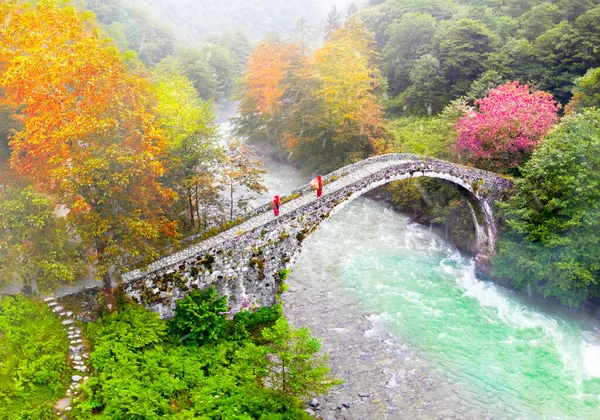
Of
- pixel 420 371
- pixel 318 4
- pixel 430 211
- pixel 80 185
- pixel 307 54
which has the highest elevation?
pixel 318 4

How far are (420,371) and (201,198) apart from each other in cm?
1563

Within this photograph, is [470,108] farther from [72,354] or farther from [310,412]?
[72,354]

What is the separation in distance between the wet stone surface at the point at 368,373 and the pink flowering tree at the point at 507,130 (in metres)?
14.2

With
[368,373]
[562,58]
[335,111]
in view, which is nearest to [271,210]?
[368,373]

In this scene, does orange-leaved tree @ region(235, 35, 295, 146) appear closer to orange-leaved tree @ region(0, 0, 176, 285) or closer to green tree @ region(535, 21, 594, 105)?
green tree @ region(535, 21, 594, 105)

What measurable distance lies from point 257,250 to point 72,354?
8616 mm

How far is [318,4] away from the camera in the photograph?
146125 mm

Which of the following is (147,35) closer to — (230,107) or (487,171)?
(230,107)

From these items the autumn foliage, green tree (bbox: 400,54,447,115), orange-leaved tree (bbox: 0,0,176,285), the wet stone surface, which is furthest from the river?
green tree (bbox: 400,54,447,115)

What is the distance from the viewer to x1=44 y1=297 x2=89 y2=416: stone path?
563 inches

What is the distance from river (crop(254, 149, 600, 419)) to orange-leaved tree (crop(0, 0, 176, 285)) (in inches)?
412

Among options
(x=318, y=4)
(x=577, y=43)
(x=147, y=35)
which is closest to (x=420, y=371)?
(x=577, y=43)

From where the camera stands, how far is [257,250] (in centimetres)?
2072

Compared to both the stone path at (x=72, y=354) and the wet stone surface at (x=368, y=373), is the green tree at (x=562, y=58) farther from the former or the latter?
the stone path at (x=72, y=354)
